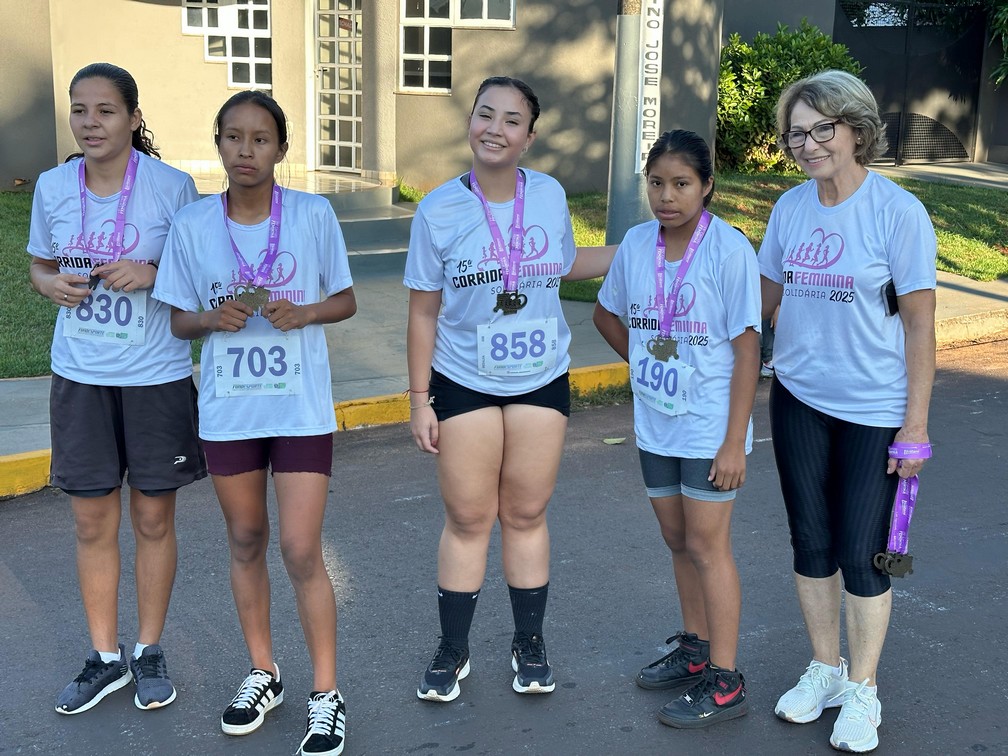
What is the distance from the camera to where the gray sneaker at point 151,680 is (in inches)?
155

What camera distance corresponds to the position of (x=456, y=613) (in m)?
4.03

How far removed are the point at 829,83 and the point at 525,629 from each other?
2060 mm

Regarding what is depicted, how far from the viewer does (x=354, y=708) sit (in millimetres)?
3965

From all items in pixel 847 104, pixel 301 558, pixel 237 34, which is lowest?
pixel 301 558

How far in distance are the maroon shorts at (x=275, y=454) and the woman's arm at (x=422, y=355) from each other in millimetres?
341

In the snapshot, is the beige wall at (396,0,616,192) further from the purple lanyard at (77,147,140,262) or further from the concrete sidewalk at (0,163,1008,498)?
the purple lanyard at (77,147,140,262)

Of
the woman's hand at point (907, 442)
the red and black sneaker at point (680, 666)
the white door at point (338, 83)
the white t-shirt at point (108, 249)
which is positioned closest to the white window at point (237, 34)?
the white door at point (338, 83)

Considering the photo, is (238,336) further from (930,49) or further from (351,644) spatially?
(930,49)

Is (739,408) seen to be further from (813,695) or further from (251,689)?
(251,689)

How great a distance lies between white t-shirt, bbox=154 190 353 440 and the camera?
360 cm

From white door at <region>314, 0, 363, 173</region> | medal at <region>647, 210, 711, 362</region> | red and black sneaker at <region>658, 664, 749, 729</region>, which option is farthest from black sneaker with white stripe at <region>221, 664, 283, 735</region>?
white door at <region>314, 0, 363, 173</region>

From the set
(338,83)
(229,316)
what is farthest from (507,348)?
(338,83)

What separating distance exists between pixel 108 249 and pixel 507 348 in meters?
1.32

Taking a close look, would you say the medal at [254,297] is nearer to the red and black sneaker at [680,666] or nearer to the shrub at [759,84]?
the red and black sneaker at [680,666]
